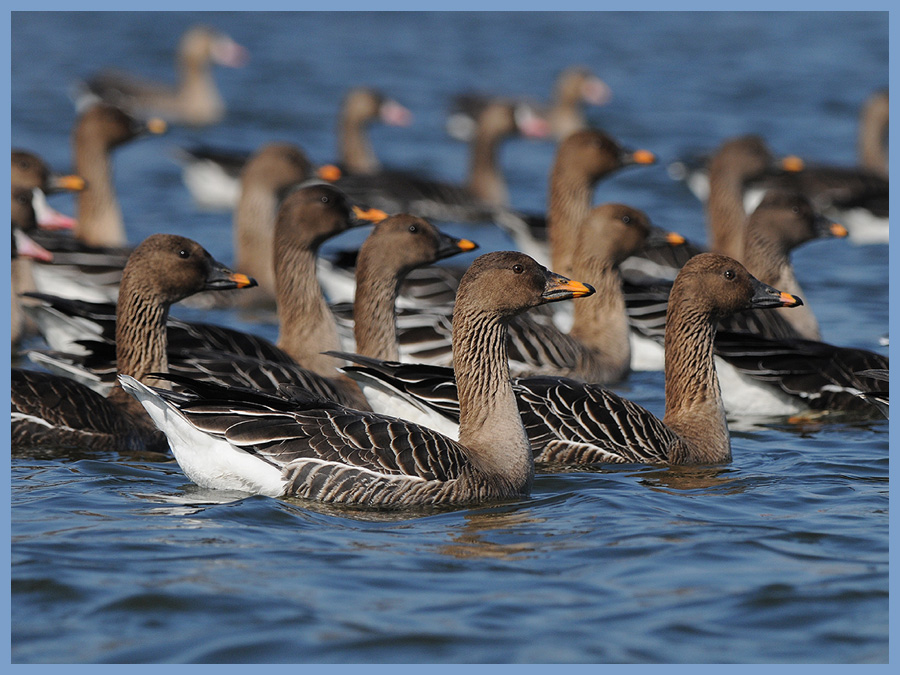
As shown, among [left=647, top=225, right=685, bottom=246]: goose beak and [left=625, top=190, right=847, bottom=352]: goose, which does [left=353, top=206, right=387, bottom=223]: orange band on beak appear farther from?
[left=625, top=190, right=847, bottom=352]: goose

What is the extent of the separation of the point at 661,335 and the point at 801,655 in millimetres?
7297

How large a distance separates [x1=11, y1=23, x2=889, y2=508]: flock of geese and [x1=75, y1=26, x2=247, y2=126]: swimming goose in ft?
35.2

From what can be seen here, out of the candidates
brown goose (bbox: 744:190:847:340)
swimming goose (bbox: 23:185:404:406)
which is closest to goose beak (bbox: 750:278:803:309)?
swimming goose (bbox: 23:185:404:406)

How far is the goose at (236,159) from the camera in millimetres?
21734

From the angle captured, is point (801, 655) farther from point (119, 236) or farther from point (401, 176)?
point (401, 176)

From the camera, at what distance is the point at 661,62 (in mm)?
34500

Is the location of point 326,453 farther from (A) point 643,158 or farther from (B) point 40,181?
(A) point 643,158

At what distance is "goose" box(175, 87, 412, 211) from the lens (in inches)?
856

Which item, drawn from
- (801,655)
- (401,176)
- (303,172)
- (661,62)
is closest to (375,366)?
(801,655)

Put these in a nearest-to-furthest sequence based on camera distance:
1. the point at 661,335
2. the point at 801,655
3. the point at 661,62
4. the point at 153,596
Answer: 1. the point at 801,655
2. the point at 153,596
3. the point at 661,335
4. the point at 661,62

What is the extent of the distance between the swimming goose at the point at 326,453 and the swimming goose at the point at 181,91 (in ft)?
68.2

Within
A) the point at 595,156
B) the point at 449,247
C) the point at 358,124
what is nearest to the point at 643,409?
the point at 449,247

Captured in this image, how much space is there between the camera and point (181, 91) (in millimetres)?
29594

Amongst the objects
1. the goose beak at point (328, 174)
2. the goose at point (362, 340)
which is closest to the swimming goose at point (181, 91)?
the goose beak at point (328, 174)
